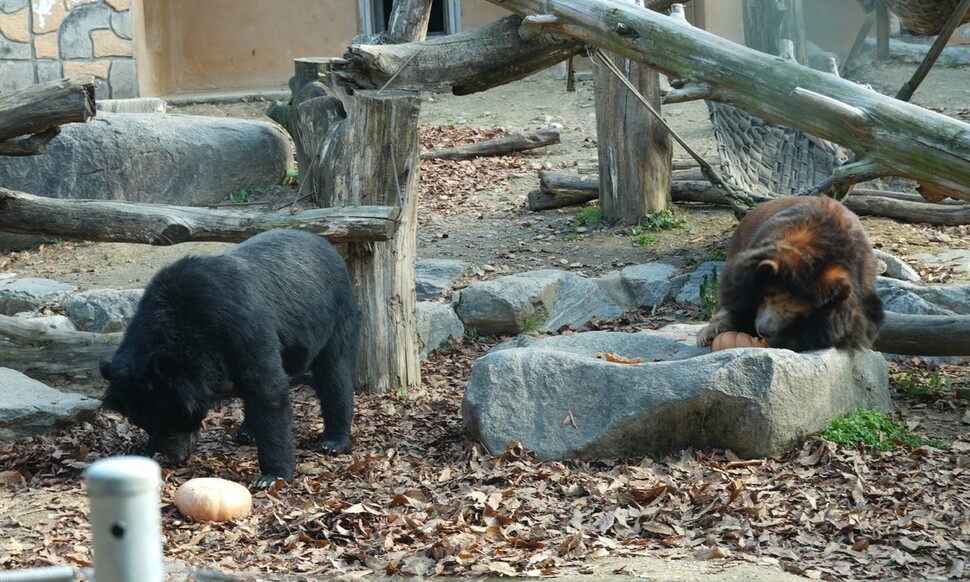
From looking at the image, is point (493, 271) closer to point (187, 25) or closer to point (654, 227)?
point (654, 227)

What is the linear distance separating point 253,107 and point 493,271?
769 cm

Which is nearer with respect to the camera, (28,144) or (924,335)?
(28,144)

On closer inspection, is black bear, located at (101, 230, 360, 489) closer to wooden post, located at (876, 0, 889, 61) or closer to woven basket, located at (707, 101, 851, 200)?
woven basket, located at (707, 101, 851, 200)

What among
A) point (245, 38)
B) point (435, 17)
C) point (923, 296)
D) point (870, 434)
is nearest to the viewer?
point (870, 434)

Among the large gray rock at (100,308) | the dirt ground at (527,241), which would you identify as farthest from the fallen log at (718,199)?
the large gray rock at (100,308)

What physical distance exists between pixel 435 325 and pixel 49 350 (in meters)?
2.71

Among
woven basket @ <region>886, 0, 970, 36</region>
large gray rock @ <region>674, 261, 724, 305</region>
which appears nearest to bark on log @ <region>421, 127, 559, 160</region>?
large gray rock @ <region>674, 261, 724, 305</region>

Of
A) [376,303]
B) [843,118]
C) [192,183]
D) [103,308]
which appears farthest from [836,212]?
[192,183]

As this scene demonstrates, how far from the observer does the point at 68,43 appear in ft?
49.0

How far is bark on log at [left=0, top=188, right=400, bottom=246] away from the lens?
570 cm

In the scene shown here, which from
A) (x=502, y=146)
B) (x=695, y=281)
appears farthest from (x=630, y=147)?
(x=502, y=146)

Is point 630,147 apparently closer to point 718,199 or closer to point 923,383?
point 718,199

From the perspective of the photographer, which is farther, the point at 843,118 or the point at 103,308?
the point at 103,308

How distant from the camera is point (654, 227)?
982 cm
